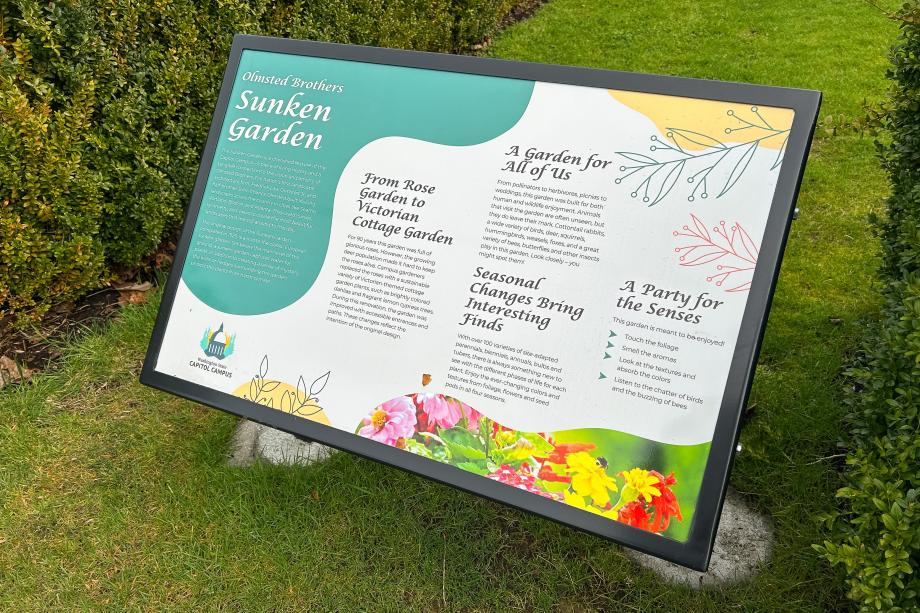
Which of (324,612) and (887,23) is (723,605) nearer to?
(324,612)

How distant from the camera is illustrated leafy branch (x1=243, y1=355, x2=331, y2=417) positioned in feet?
6.86

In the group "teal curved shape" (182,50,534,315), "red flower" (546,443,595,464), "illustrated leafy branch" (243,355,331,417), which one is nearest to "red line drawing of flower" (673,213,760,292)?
"red flower" (546,443,595,464)

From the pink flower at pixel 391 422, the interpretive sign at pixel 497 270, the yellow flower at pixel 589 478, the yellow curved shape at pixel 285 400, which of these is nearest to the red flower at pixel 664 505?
the interpretive sign at pixel 497 270

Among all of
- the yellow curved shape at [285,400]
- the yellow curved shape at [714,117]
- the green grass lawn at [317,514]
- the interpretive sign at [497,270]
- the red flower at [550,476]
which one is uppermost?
the yellow curved shape at [714,117]

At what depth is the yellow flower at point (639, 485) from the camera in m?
1.64

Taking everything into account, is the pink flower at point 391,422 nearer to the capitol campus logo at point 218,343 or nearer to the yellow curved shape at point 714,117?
the capitol campus logo at point 218,343

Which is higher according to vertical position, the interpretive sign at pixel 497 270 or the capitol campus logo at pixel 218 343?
the interpretive sign at pixel 497 270

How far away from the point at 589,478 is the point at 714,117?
38.9 inches

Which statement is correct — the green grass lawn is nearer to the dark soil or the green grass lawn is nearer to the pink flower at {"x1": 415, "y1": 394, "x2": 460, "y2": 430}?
the dark soil

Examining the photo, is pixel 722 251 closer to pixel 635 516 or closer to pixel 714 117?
pixel 714 117

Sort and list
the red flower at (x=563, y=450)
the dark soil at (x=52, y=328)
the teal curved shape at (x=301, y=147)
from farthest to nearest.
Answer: the dark soil at (x=52, y=328) → the teal curved shape at (x=301, y=147) → the red flower at (x=563, y=450)

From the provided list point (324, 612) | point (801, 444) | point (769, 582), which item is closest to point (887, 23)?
point (801, 444)

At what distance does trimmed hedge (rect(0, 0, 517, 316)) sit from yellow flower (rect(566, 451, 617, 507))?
2803 mm

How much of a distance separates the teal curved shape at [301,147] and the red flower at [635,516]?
1109mm
